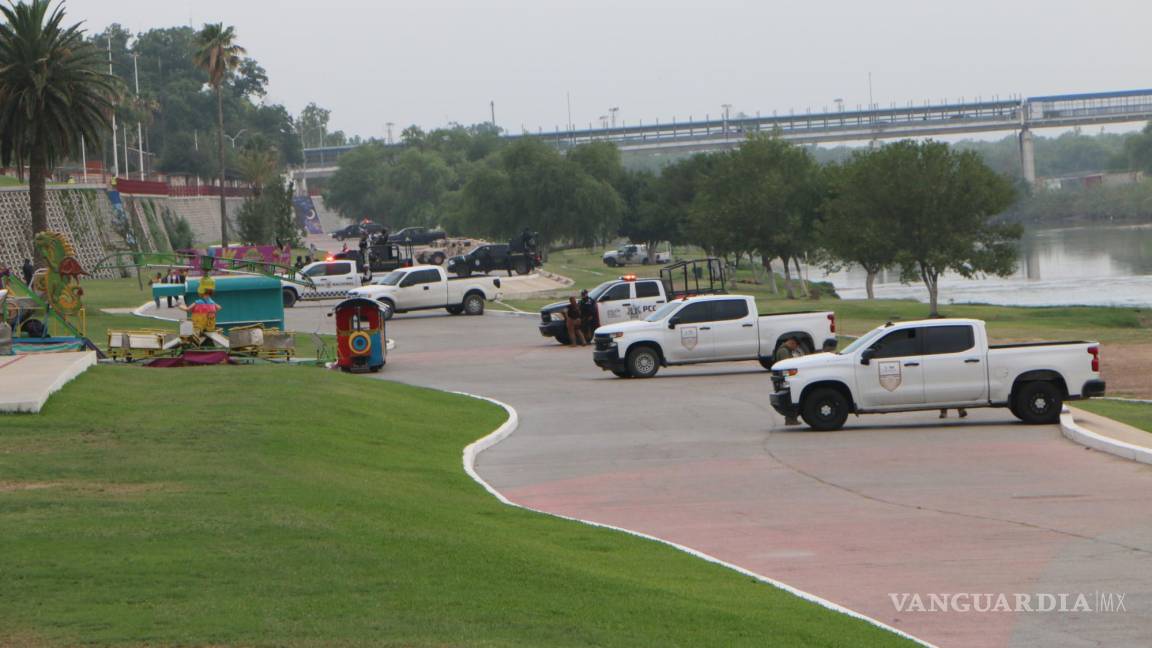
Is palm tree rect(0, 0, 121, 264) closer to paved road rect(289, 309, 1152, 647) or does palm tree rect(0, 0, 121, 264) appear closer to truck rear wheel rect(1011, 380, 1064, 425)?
paved road rect(289, 309, 1152, 647)

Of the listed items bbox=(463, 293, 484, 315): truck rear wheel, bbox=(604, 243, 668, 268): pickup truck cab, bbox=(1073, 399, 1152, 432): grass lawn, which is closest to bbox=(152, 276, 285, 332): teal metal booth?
bbox=(463, 293, 484, 315): truck rear wheel

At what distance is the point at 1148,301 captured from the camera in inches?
2761

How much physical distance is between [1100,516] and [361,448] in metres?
9.48

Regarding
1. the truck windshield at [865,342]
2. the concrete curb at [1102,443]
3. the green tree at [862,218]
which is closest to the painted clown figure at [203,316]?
the truck windshield at [865,342]

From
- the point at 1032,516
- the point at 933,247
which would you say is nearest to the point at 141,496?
the point at 1032,516

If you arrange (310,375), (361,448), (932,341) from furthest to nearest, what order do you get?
A: (310,375), (932,341), (361,448)

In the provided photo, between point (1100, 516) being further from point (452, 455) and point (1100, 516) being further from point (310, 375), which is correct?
point (310, 375)

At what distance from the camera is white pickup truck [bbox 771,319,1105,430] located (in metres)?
22.3

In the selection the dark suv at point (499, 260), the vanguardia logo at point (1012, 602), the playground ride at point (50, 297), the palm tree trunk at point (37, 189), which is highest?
the palm tree trunk at point (37, 189)

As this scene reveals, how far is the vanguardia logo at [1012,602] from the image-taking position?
34.8ft

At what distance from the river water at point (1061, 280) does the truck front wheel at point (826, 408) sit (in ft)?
160

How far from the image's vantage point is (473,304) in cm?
5322

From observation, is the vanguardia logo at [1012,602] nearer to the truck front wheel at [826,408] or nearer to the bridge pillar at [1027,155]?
the truck front wheel at [826,408]

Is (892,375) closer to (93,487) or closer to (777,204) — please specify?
(93,487)
